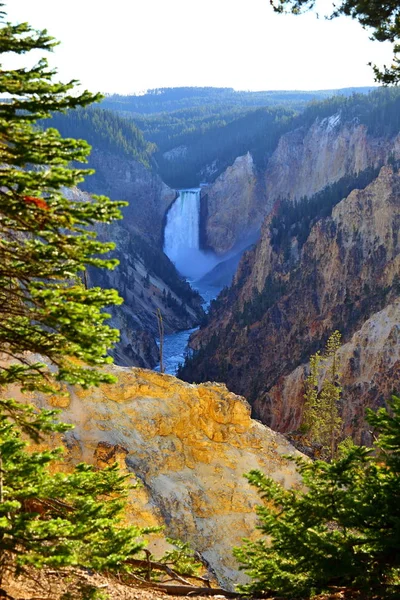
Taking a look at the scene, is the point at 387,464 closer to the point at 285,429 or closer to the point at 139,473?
the point at 139,473

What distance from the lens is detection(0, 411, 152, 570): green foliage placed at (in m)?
6.12

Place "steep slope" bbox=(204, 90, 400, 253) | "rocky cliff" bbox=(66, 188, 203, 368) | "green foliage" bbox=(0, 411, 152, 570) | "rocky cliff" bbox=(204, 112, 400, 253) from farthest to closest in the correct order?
1. "rocky cliff" bbox=(204, 112, 400, 253)
2. "steep slope" bbox=(204, 90, 400, 253)
3. "rocky cliff" bbox=(66, 188, 203, 368)
4. "green foliage" bbox=(0, 411, 152, 570)

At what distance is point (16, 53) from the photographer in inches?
264

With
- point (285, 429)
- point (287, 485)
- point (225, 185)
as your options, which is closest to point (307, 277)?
point (285, 429)

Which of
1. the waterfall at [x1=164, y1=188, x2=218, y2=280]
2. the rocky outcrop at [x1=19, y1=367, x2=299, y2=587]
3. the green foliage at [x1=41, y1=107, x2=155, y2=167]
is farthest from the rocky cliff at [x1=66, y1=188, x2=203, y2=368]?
the rocky outcrop at [x1=19, y1=367, x2=299, y2=587]

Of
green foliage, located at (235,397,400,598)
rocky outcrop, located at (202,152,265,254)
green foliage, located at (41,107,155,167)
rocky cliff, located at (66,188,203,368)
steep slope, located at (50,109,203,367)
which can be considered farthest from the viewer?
rocky outcrop, located at (202,152,265,254)

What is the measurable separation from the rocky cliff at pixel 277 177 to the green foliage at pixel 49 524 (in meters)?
112

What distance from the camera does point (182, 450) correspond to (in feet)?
63.9

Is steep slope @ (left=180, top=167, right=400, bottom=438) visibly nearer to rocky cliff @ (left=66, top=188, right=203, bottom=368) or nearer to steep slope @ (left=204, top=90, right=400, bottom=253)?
rocky cliff @ (left=66, top=188, right=203, bottom=368)

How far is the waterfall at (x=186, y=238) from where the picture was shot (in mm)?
126375

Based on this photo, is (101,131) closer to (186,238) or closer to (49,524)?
(186,238)

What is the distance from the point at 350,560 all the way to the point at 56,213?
4898 mm

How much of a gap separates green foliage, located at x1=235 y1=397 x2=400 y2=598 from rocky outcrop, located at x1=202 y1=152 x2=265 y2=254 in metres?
123

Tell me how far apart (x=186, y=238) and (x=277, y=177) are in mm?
21705
